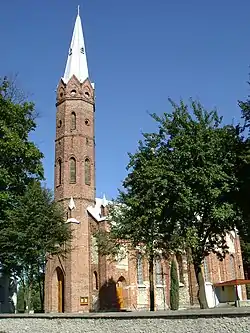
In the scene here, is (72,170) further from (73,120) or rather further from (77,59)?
(77,59)

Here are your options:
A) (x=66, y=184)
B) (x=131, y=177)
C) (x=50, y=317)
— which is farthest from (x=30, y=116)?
(x=50, y=317)

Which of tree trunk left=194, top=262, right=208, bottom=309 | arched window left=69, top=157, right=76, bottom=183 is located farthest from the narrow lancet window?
tree trunk left=194, top=262, right=208, bottom=309

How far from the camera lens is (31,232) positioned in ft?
85.0

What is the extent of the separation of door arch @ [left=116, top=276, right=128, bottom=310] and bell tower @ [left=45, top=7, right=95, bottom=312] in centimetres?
291

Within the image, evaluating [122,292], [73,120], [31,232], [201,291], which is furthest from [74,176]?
[201,291]

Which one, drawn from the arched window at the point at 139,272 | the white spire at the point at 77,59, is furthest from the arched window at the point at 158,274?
the white spire at the point at 77,59

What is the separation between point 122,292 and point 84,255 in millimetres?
4896

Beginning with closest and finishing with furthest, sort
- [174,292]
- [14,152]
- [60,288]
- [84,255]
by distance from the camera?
1. [14,152]
2. [60,288]
3. [84,255]
4. [174,292]

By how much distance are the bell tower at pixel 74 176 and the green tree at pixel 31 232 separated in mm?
8538

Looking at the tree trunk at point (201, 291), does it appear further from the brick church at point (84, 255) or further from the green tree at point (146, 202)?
the brick church at point (84, 255)

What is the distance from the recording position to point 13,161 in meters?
29.1

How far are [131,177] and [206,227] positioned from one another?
532 centimetres

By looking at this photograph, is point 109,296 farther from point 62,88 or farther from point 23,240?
point 62,88

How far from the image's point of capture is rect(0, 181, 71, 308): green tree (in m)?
25.9
